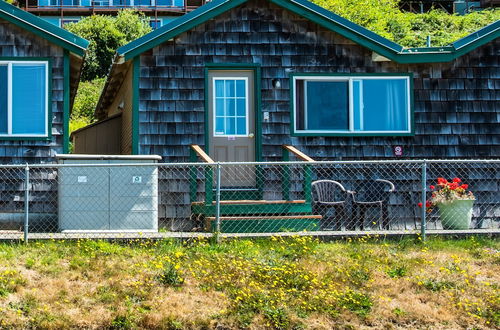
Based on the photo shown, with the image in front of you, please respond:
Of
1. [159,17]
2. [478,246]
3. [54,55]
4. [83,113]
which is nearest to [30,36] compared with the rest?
[54,55]

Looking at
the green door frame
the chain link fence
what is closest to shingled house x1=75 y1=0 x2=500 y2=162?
the green door frame

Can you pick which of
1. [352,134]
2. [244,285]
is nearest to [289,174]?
[352,134]

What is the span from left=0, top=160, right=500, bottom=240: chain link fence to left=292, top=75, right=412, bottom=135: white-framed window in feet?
2.50

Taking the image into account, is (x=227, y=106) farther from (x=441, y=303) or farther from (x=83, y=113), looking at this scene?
(x=83, y=113)

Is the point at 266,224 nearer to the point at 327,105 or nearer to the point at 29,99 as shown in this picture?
the point at 327,105

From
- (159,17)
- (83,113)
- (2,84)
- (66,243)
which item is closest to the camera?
(66,243)

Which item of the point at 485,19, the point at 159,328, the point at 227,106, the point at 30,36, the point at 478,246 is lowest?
the point at 159,328

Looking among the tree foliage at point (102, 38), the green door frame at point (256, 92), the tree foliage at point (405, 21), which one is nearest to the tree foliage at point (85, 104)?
the tree foliage at point (102, 38)

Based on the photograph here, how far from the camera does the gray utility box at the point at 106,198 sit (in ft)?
39.5

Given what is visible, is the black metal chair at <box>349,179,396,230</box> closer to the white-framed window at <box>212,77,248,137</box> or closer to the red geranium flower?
the red geranium flower

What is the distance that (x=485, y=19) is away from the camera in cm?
4309

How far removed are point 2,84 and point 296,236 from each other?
5726 mm

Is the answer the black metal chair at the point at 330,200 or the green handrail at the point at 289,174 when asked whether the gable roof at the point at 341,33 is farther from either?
the black metal chair at the point at 330,200

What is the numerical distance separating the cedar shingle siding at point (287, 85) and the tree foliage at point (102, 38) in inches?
939
